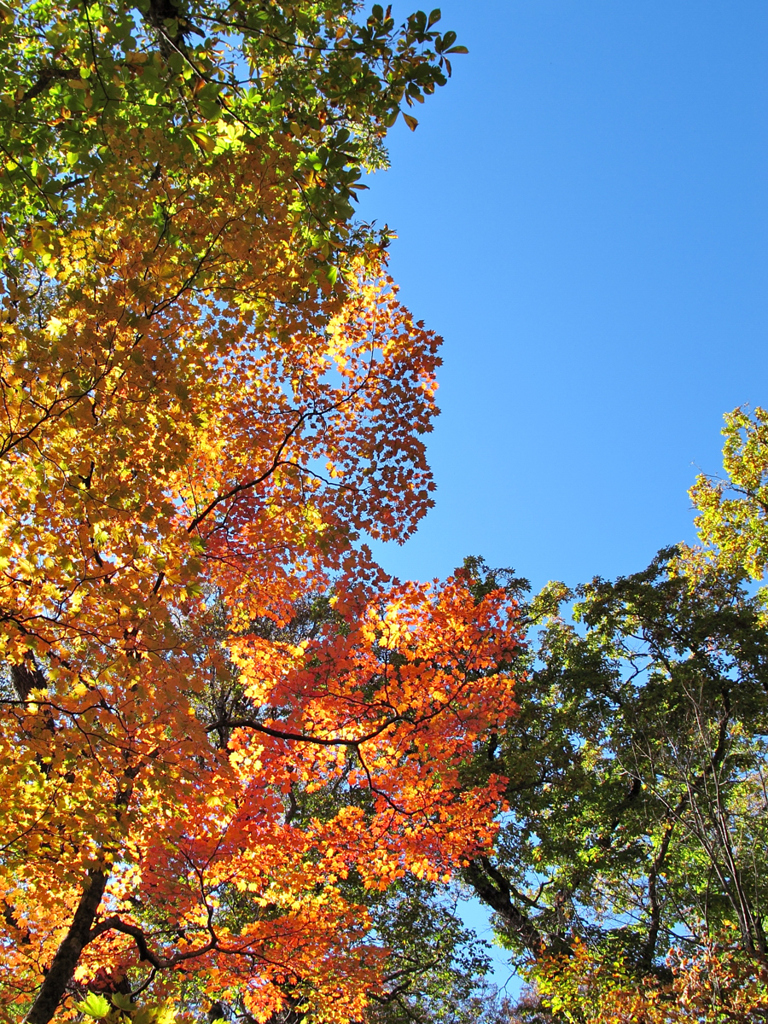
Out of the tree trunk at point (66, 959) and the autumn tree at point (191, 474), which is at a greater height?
the autumn tree at point (191, 474)

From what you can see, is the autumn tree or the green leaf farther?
the autumn tree

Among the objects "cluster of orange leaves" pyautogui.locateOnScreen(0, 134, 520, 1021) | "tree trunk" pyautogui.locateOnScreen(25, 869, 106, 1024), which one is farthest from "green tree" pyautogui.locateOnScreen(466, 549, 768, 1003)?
"tree trunk" pyautogui.locateOnScreen(25, 869, 106, 1024)

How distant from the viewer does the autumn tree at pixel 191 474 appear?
4012 mm

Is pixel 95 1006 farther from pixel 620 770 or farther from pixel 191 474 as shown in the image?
pixel 620 770

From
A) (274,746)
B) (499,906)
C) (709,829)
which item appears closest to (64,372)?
(274,746)

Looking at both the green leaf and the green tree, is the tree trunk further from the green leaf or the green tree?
the green tree

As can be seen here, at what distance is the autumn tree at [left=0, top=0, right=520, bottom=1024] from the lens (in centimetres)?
401

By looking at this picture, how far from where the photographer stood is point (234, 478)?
278 inches

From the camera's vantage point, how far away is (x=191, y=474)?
6918 millimetres

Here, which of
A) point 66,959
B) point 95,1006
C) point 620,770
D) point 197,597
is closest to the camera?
point 95,1006

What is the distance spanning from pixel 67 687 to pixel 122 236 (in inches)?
137

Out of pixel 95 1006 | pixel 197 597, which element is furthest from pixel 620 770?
pixel 95 1006

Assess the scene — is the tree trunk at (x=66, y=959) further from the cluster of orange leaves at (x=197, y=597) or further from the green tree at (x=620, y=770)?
the green tree at (x=620, y=770)

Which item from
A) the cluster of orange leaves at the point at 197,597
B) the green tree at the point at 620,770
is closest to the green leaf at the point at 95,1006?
the cluster of orange leaves at the point at 197,597
